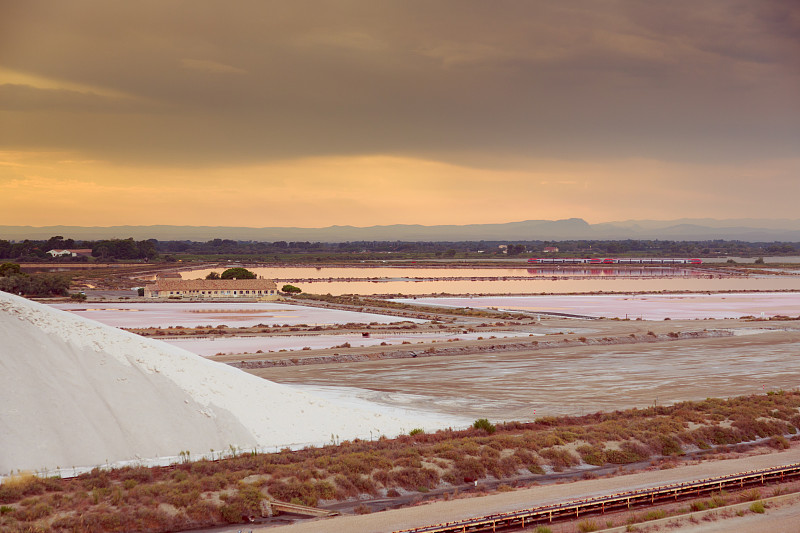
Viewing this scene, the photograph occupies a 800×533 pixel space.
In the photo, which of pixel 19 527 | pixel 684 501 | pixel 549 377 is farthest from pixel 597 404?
pixel 19 527

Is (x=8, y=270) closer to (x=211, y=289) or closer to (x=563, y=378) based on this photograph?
(x=211, y=289)

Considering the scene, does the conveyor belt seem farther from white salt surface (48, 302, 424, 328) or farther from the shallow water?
white salt surface (48, 302, 424, 328)

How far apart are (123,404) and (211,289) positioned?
74.9 meters

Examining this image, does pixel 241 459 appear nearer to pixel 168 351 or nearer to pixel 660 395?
pixel 168 351

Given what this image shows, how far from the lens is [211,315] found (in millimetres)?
69062

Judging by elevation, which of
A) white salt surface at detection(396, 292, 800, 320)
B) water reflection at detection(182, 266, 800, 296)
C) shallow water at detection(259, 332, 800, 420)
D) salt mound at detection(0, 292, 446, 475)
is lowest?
water reflection at detection(182, 266, 800, 296)

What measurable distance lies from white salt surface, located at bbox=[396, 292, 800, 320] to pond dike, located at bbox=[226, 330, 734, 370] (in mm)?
16569

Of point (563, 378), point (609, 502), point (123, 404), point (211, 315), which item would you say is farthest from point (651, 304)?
point (123, 404)

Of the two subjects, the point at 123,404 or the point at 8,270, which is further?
the point at 8,270

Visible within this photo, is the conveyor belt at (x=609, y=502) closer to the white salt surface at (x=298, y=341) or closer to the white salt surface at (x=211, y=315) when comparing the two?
the white salt surface at (x=298, y=341)

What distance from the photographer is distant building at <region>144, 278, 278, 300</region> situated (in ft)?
299

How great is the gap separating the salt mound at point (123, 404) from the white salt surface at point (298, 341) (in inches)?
789

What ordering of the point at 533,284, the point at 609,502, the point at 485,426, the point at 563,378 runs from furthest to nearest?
the point at 533,284 → the point at 563,378 → the point at 485,426 → the point at 609,502

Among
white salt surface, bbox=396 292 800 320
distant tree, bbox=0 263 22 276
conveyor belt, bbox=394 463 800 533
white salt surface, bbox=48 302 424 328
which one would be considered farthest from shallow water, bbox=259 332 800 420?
distant tree, bbox=0 263 22 276
